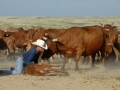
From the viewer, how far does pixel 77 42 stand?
51.3 feet

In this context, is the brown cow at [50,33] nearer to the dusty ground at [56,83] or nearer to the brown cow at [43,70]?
the brown cow at [43,70]

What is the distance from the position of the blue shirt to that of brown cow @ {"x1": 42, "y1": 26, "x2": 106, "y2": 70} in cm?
206

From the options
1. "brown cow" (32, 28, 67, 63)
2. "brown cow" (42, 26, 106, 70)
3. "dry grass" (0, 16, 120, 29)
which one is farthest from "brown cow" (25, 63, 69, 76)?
"dry grass" (0, 16, 120, 29)

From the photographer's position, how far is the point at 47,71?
524 inches

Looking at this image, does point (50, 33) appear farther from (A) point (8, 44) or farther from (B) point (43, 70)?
(B) point (43, 70)

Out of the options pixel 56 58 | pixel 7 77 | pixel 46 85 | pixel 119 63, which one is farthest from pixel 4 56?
pixel 46 85

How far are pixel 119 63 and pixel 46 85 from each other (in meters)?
9.52

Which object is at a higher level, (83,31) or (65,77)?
(83,31)

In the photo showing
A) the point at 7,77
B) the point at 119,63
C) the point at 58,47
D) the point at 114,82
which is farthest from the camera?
the point at 119,63

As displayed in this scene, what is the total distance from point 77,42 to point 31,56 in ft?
9.32

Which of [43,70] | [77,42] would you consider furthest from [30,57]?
[77,42]

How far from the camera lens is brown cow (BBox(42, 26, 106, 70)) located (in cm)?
1562

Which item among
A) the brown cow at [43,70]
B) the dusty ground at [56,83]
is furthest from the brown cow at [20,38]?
the dusty ground at [56,83]

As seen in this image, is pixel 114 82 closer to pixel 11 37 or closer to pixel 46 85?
pixel 46 85
